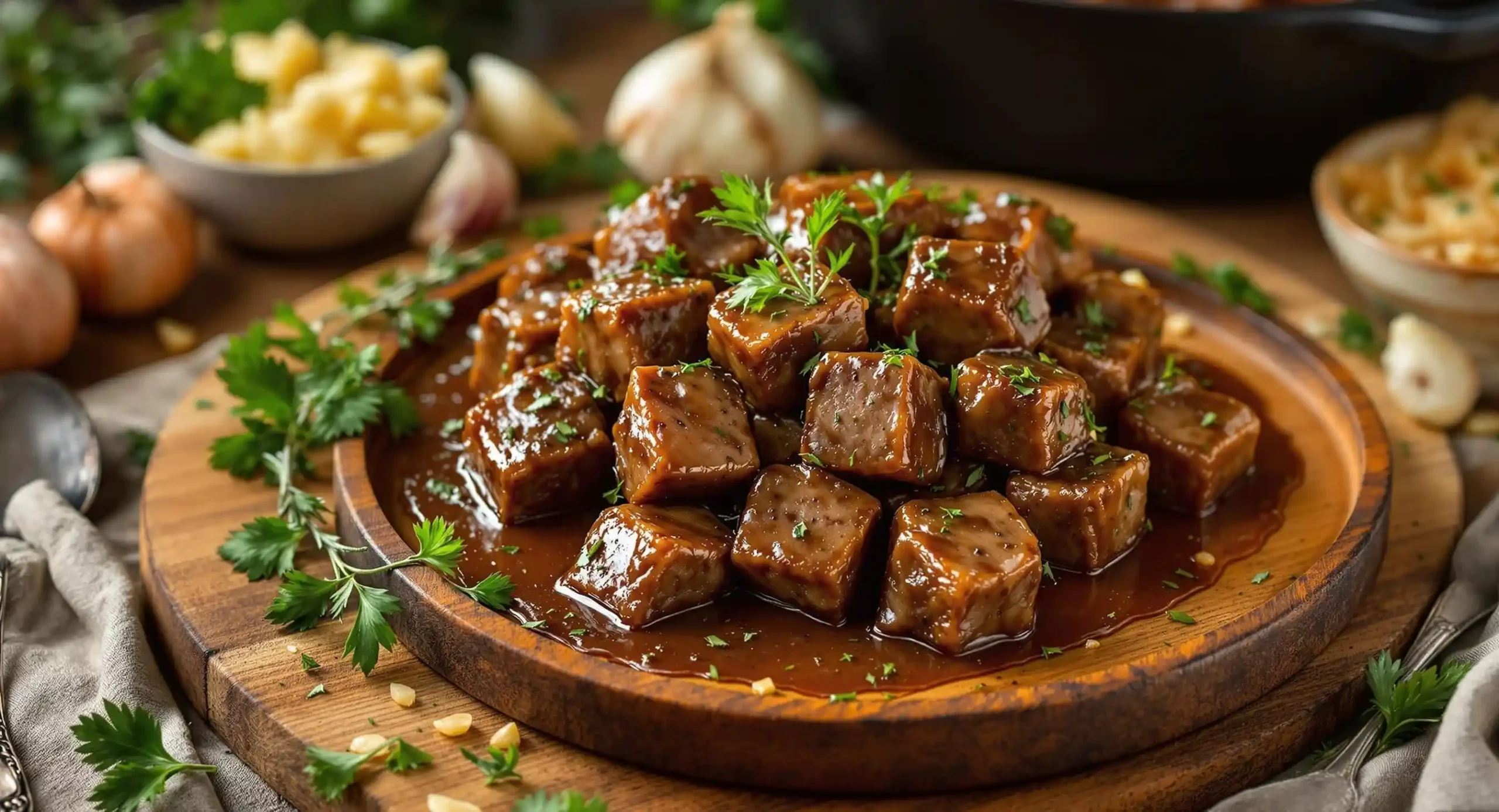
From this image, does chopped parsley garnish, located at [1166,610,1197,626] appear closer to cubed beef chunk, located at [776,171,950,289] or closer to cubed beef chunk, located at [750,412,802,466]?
cubed beef chunk, located at [750,412,802,466]

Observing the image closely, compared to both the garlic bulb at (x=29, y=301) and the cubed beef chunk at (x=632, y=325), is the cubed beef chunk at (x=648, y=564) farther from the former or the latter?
the garlic bulb at (x=29, y=301)

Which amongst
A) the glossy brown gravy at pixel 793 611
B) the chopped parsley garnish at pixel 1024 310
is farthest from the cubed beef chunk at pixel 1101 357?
the glossy brown gravy at pixel 793 611

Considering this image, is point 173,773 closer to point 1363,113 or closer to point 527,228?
point 527,228

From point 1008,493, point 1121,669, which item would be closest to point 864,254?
point 1008,493

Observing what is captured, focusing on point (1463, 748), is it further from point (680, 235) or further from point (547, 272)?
point (547, 272)

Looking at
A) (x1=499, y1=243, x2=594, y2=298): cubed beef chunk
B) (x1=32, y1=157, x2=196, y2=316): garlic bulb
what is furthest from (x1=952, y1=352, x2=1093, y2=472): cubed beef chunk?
(x1=32, y1=157, x2=196, y2=316): garlic bulb

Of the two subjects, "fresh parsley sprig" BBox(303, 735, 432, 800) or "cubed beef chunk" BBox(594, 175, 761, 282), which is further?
"cubed beef chunk" BBox(594, 175, 761, 282)
